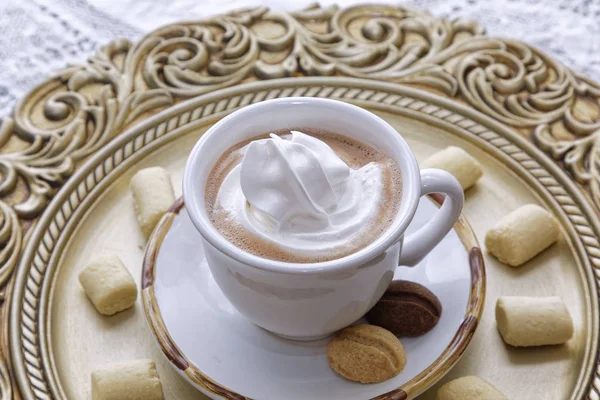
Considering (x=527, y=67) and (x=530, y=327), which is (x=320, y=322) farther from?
(x=527, y=67)

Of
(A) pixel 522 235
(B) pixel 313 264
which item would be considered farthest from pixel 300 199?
(A) pixel 522 235

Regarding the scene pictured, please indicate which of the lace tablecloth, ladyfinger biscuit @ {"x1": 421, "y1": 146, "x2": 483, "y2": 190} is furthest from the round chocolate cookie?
the lace tablecloth

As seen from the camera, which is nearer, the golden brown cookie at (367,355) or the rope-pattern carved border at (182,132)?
the golden brown cookie at (367,355)

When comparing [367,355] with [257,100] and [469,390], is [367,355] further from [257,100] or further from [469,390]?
[257,100]

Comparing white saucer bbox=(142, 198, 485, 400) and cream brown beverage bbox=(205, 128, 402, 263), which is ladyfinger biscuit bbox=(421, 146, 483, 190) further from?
cream brown beverage bbox=(205, 128, 402, 263)

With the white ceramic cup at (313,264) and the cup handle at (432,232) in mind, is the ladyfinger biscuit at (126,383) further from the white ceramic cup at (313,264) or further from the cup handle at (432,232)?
the cup handle at (432,232)

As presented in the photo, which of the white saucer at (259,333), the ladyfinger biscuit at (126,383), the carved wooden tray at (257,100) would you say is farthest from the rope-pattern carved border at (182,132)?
the white saucer at (259,333)

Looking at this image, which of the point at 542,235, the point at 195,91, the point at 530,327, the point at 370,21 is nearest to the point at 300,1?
the point at 370,21
